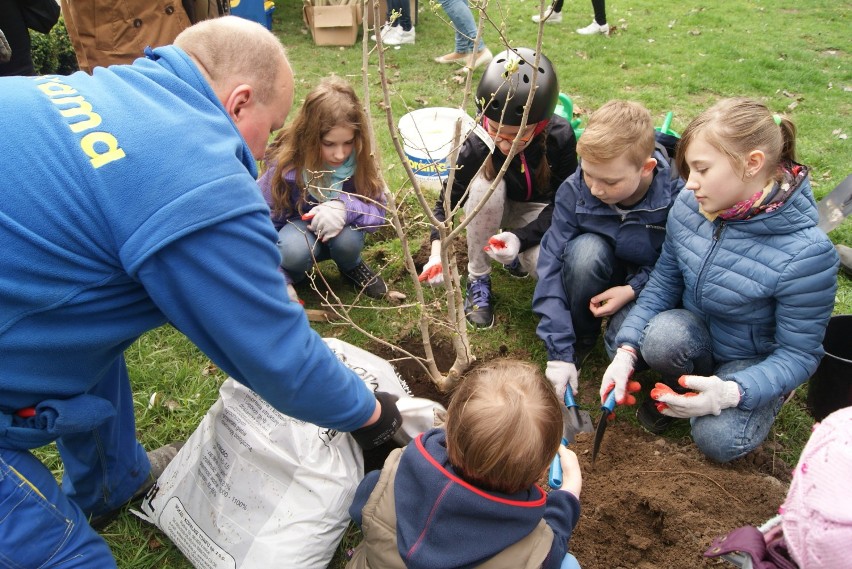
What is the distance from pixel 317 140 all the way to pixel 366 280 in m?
0.78

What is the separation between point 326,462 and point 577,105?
14.1 feet

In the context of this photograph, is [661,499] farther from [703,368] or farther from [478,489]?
[478,489]

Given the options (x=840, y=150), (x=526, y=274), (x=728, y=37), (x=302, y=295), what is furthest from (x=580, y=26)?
(x=302, y=295)

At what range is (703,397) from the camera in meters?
2.18

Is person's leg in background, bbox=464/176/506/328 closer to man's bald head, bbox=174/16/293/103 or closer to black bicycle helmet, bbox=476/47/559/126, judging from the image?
black bicycle helmet, bbox=476/47/559/126

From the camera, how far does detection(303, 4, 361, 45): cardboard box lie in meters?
6.83

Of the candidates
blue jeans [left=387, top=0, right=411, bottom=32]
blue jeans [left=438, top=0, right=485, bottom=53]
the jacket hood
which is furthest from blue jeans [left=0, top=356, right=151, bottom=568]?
blue jeans [left=387, top=0, right=411, bottom=32]

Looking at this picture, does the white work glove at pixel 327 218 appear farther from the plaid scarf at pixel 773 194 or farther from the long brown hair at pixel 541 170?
the plaid scarf at pixel 773 194

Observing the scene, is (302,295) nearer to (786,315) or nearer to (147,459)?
(147,459)

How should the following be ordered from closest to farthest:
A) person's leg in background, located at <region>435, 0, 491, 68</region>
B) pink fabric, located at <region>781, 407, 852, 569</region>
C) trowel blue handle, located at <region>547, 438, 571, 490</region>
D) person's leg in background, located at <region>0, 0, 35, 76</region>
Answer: pink fabric, located at <region>781, 407, 852, 569</region> < trowel blue handle, located at <region>547, 438, 571, 490</region> < person's leg in background, located at <region>0, 0, 35, 76</region> < person's leg in background, located at <region>435, 0, 491, 68</region>

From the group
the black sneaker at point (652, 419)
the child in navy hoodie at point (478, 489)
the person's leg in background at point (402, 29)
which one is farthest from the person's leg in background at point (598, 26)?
the child in navy hoodie at point (478, 489)

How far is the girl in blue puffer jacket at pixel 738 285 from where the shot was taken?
6.72 ft

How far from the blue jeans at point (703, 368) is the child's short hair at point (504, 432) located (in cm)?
104

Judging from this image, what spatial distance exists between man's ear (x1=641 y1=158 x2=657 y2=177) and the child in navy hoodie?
4.28 feet
